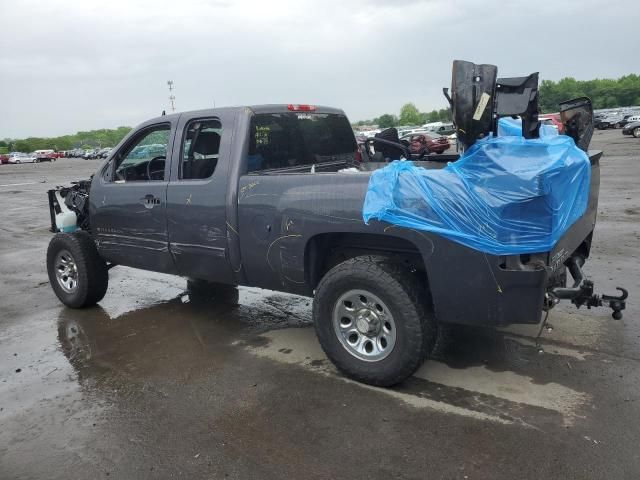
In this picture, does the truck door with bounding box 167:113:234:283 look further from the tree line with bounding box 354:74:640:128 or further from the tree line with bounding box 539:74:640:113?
the tree line with bounding box 539:74:640:113

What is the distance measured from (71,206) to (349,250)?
3629 millimetres

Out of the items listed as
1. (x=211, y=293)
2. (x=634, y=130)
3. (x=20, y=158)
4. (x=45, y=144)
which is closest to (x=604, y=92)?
(x=634, y=130)

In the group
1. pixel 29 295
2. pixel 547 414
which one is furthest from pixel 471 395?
pixel 29 295

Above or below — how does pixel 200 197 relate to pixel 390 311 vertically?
above

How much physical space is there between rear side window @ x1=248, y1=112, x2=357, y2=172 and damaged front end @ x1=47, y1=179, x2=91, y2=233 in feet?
7.97

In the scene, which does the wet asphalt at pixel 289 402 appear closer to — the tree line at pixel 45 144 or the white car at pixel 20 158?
the white car at pixel 20 158

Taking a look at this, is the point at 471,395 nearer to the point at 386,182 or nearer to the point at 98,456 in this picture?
the point at 386,182

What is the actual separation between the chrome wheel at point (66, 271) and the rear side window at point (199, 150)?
1978 mm

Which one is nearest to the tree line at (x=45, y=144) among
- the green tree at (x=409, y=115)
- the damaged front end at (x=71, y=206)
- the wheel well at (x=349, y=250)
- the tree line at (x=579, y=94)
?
the tree line at (x=579, y=94)

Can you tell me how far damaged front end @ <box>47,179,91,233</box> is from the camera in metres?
5.96

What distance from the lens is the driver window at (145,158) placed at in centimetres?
504

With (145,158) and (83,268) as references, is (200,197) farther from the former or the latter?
(83,268)

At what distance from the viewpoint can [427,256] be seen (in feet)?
11.0

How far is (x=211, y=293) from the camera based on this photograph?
622 cm
